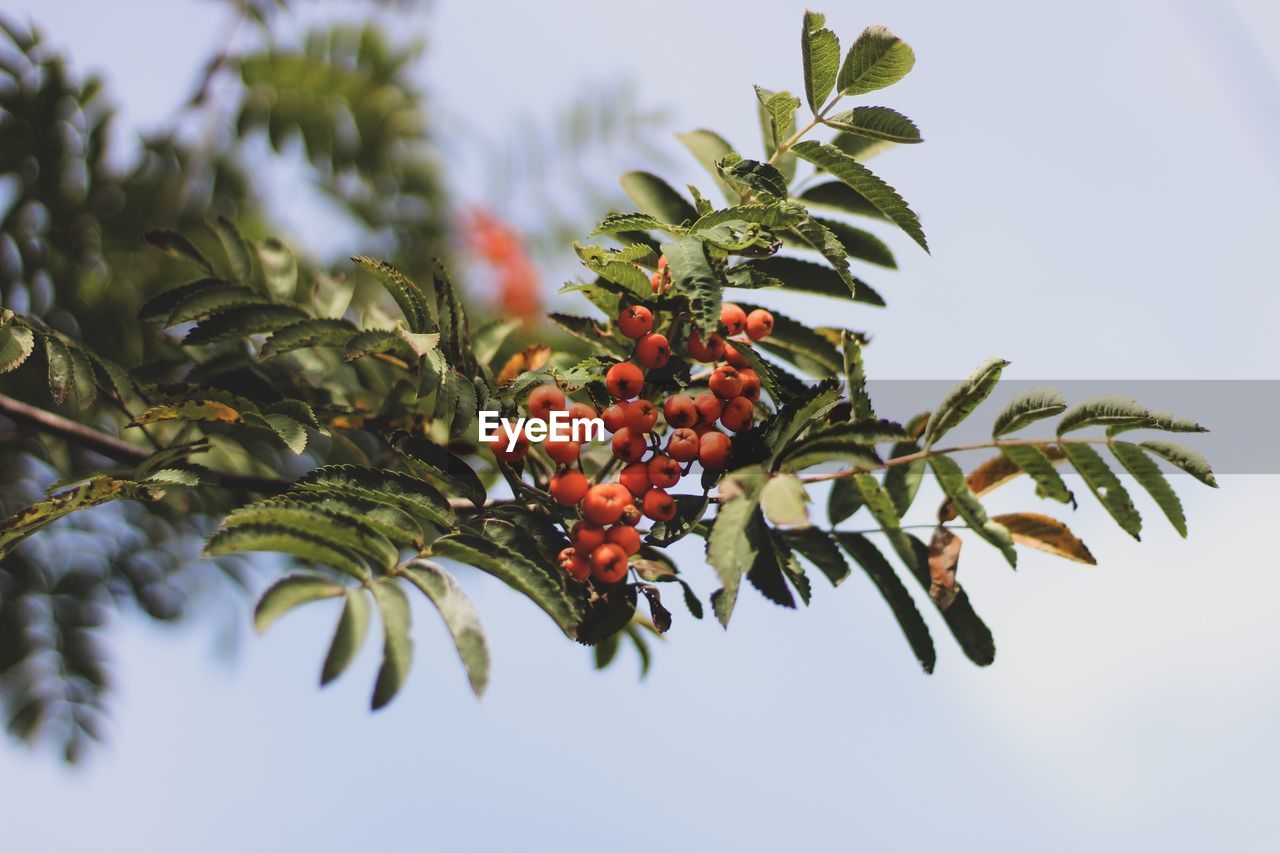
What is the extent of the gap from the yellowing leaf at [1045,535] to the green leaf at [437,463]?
778mm

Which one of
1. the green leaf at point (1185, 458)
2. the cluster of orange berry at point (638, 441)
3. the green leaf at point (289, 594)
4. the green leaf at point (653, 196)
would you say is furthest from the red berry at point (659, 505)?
the green leaf at point (1185, 458)

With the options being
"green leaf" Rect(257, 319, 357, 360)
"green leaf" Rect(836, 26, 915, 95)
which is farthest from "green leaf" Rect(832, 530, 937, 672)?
"green leaf" Rect(257, 319, 357, 360)

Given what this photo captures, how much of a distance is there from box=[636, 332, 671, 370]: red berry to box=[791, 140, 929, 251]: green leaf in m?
0.34

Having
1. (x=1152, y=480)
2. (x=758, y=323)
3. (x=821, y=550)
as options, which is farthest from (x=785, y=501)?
(x=1152, y=480)

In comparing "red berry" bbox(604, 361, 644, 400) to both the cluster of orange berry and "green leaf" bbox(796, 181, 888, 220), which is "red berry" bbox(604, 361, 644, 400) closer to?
the cluster of orange berry

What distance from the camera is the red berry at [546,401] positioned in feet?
5.03

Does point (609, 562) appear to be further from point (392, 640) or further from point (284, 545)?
point (284, 545)

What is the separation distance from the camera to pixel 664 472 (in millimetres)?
1463

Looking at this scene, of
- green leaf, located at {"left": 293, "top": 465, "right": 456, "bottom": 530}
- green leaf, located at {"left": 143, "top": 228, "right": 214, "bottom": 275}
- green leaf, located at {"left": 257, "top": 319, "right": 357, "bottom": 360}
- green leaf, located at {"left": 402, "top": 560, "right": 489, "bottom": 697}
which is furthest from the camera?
green leaf, located at {"left": 143, "top": 228, "right": 214, "bottom": 275}

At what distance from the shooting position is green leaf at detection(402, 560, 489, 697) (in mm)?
1127

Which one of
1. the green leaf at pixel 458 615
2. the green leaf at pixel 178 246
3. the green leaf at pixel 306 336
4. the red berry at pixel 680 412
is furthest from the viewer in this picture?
the green leaf at pixel 178 246

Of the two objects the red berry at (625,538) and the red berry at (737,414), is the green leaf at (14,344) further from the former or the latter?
the red berry at (737,414)

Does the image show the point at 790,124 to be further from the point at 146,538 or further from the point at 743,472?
the point at 146,538

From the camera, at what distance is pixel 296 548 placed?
4.03ft
